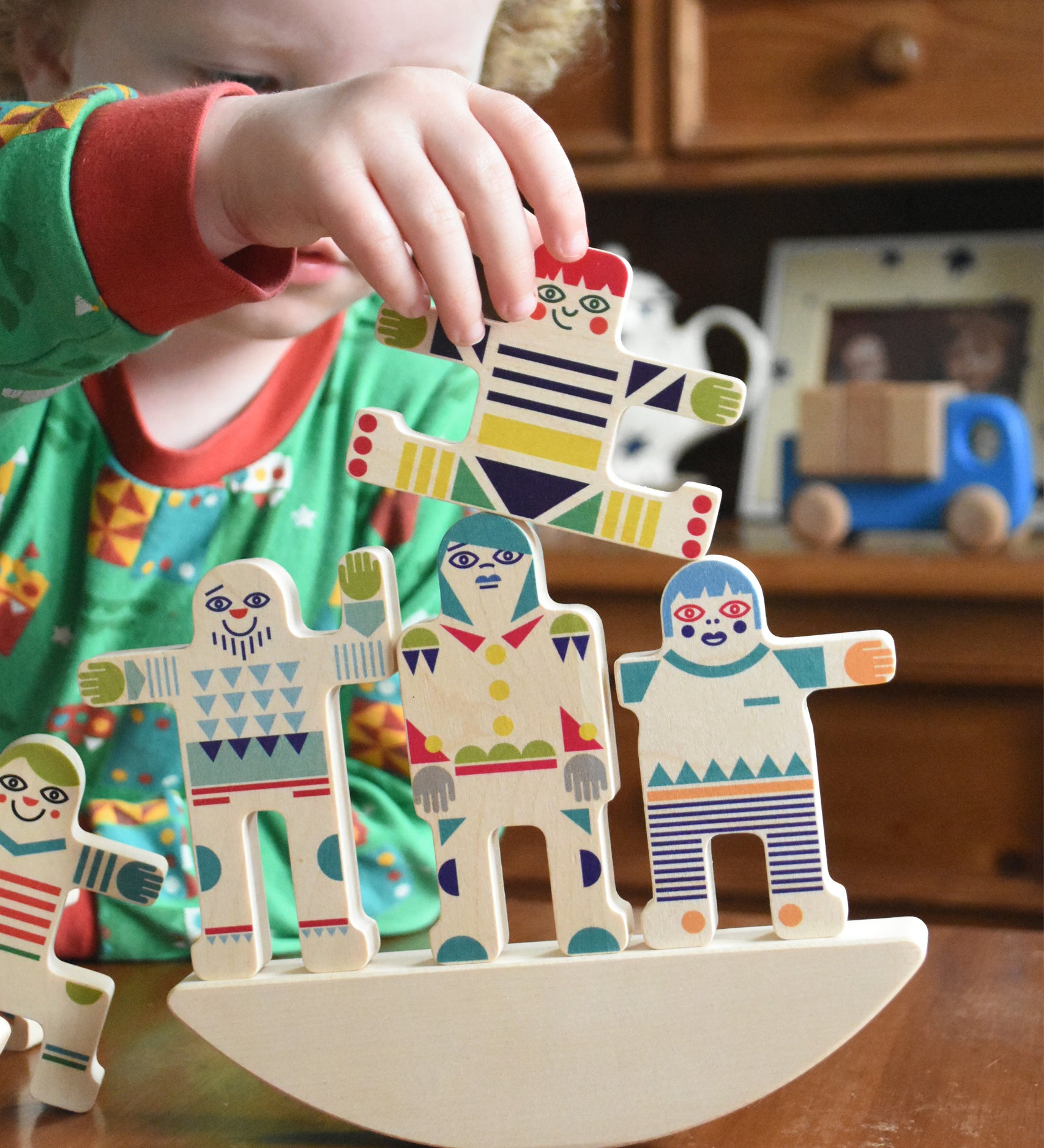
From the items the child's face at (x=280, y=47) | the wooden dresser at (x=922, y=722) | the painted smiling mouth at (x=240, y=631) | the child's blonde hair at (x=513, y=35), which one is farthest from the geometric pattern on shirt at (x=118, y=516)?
the wooden dresser at (x=922, y=722)

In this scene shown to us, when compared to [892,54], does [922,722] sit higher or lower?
lower

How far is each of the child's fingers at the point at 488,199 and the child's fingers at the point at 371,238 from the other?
24 mm

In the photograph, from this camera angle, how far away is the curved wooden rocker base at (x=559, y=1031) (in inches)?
17.0

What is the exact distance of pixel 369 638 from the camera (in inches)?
17.5

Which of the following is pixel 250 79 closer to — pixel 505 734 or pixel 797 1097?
pixel 505 734

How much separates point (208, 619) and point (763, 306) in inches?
57.7

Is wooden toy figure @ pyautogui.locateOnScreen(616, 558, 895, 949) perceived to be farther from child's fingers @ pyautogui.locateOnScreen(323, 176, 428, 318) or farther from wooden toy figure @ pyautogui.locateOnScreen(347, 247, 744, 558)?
child's fingers @ pyautogui.locateOnScreen(323, 176, 428, 318)

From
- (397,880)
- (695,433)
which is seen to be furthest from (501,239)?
(695,433)

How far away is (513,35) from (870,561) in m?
0.61

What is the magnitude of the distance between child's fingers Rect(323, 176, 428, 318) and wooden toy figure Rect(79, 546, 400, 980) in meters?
0.09

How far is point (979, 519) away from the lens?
52.2 inches

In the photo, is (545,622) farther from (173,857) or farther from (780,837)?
(173,857)

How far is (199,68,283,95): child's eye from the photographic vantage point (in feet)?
2.08

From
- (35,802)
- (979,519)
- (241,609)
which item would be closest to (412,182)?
(241,609)
